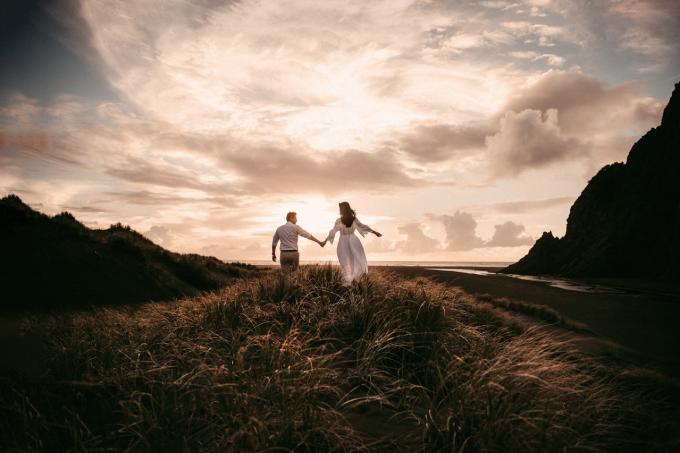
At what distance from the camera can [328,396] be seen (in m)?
4.92

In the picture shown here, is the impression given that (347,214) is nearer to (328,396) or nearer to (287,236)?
(287,236)

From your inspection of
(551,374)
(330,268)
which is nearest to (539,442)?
(551,374)

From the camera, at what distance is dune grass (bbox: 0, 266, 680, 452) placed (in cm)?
380

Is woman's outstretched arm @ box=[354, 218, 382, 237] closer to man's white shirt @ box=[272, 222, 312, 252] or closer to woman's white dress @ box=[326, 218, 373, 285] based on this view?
woman's white dress @ box=[326, 218, 373, 285]

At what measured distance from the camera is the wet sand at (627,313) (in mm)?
9750

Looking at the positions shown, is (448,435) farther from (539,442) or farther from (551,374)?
(551,374)

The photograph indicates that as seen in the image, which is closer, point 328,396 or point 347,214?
point 328,396

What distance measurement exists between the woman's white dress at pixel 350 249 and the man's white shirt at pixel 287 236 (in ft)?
3.48

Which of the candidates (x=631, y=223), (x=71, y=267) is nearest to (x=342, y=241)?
(x=71, y=267)

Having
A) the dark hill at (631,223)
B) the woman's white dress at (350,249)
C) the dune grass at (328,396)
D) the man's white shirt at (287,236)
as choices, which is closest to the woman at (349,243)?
the woman's white dress at (350,249)

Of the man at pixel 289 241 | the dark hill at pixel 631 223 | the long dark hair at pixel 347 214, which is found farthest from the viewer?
the dark hill at pixel 631 223

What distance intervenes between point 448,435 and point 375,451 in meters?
0.65

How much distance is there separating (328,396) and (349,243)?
7.11 meters

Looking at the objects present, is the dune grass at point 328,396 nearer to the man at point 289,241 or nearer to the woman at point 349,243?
the woman at point 349,243
